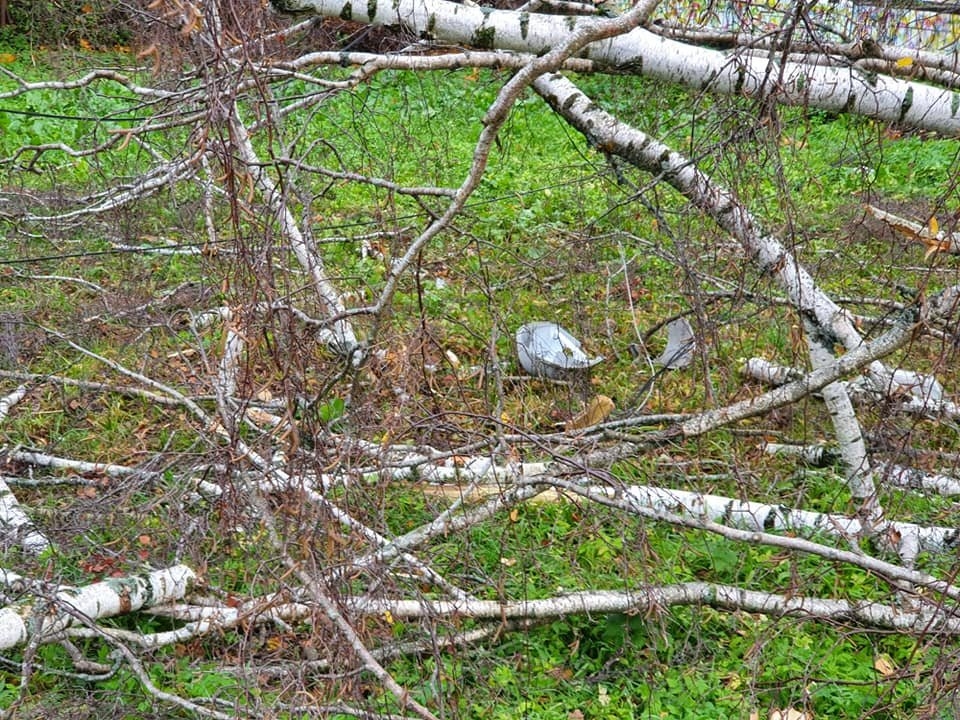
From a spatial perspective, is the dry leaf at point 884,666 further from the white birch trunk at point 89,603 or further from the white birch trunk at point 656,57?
the white birch trunk at point 89,603

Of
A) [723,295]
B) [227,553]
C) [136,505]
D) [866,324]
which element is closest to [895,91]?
[723,295]

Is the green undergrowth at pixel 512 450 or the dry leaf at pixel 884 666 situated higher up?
the green undergrowth at pixel 512 450

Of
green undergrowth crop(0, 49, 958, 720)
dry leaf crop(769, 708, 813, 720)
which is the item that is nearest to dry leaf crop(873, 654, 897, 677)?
green undergrowth crop(0, 49, 958, 720)

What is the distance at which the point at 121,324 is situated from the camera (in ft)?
18.6

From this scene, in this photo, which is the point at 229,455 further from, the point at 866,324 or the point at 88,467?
the point at 866,324

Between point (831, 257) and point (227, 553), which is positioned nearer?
point (227, 553)

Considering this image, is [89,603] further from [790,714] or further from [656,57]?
[656,57]

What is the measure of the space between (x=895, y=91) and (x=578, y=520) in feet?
6.44

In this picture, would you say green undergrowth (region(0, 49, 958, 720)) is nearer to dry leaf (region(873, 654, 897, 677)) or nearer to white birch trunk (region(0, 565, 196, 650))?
dry leaf (region(873, 654, 897, 677))

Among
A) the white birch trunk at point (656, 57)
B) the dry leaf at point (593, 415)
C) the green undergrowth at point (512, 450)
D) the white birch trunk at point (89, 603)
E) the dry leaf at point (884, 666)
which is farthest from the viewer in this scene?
the dry leaf at point (593, 415)

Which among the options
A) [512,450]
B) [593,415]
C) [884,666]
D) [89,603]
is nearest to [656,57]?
[512,450]

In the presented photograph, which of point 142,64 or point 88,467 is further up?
point 142,64

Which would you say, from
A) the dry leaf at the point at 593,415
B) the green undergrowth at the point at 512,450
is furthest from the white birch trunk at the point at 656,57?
the dry leaf at the point at 593,415

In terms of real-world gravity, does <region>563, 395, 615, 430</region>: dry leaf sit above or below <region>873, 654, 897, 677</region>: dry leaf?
above
